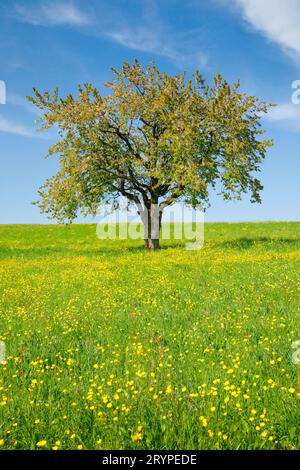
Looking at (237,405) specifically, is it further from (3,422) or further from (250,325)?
(250,325)

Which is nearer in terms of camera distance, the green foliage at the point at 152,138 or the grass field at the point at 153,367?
the grass field at the point at 153,367

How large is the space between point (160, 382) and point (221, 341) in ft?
8.66

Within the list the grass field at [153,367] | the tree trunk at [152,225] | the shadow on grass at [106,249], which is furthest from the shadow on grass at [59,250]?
the grass field at [153,367]

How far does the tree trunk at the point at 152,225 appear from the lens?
1414 inches

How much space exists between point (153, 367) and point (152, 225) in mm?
28856

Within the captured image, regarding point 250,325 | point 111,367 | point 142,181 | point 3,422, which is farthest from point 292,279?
point 142,181

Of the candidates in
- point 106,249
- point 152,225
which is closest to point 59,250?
point 106,249

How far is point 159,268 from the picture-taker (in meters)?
22.5

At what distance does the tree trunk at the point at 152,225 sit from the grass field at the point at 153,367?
19.4 metres

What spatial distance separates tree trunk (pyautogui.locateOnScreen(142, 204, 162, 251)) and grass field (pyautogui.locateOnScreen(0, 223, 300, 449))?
19.4m

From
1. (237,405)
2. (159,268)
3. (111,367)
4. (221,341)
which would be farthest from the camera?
(159,268)

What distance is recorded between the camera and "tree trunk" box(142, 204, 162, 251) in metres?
35.9

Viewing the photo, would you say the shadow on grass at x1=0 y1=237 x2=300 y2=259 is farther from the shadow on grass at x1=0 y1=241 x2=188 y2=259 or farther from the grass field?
the grass field

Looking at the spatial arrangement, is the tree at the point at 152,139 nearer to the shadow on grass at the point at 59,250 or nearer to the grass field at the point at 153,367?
the shadow on grass at the point at 59,250
